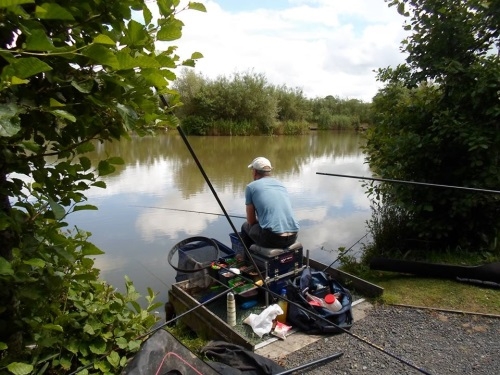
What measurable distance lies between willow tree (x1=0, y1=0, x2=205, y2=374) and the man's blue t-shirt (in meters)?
2.43

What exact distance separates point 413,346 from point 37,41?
3.34 m

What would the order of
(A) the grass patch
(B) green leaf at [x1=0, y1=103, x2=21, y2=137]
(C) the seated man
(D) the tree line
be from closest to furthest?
(B) green leaf at [x1=0, y1=103, x2=21, y2=137] → (A) the grass patch → (C) the seated man → (D) the tree line

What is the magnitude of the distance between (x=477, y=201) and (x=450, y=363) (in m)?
2.09

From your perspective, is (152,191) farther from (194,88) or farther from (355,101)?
(355,101)

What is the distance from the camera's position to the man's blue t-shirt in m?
3.74

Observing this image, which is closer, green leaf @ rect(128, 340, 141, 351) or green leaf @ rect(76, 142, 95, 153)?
green leaf @ rect(76, 142, 95, 153)

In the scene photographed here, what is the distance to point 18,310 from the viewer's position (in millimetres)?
1258

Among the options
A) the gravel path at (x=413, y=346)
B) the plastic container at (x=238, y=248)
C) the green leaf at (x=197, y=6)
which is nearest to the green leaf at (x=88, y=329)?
the green leaf at (x=197, y=6)

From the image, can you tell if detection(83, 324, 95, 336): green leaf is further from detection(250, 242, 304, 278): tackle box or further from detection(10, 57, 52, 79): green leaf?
detection(250, 242, 304, 278): tackle box

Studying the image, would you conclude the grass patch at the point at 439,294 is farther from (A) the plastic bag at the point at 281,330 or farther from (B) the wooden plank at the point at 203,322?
(B) the wooden plank at the point at 203,322

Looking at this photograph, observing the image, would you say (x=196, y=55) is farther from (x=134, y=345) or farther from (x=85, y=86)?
(x=134, y=345)

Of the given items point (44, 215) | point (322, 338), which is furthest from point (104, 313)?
point (322, 338)

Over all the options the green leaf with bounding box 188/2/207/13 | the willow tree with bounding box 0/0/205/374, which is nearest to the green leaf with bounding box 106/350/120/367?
the willow tree with bounding box 0/0/205/374

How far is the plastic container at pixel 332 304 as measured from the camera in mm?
3383
